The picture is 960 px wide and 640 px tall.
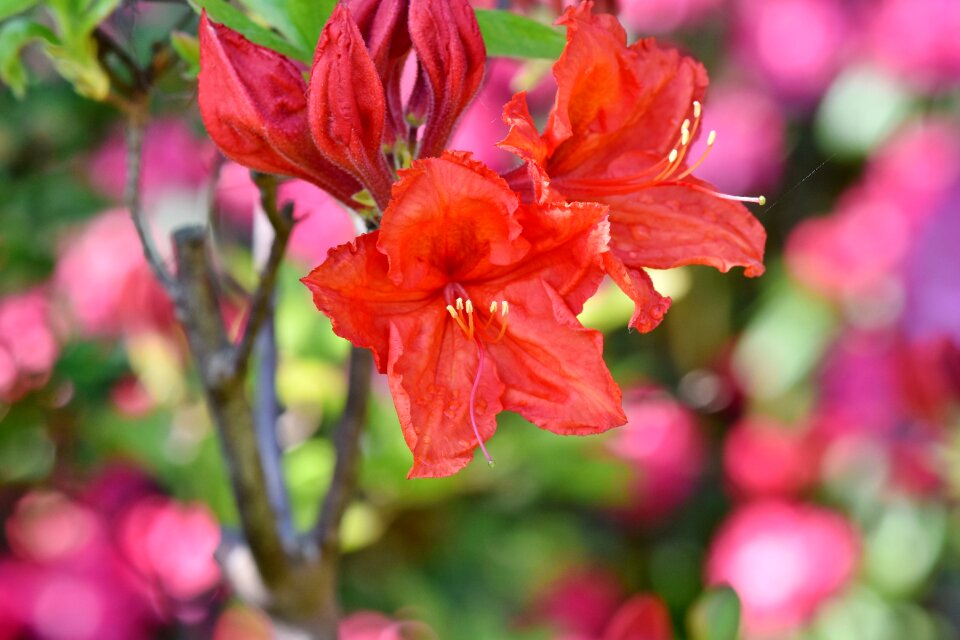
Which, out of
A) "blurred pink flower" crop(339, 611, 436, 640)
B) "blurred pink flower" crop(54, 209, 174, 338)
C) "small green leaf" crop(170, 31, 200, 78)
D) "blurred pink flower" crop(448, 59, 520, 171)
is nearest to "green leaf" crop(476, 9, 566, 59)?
"small green leaf" crop(170, 31, 200, 78)

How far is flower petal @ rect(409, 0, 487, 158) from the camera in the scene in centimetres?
48

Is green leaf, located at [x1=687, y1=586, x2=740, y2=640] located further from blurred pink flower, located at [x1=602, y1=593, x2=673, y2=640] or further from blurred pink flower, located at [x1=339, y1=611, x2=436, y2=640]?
blurred pink flower, located at [x1=339, y1=611, x2=436, y2=640]

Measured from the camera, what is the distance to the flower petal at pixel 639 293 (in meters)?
0.47

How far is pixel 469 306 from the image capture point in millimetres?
495

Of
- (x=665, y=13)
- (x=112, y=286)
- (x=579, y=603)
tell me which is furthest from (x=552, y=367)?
(x=665, y=13)

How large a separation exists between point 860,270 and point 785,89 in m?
0.33

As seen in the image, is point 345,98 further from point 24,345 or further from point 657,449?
point 657,449

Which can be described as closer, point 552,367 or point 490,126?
point 552,367

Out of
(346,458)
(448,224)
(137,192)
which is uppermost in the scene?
(448,224)

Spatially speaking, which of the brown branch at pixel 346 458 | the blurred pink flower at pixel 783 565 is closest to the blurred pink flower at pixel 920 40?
the blurred pink flower at pixel 783 565

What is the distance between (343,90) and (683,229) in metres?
0.17

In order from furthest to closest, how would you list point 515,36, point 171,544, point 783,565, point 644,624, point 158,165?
point 783,565
point 158,165
point 171,544
point 644,624
point 515,36

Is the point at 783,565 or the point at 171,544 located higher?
the point at 171,544

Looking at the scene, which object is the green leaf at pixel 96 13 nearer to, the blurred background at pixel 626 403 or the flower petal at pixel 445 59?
the blurred background at pixel 626 403
